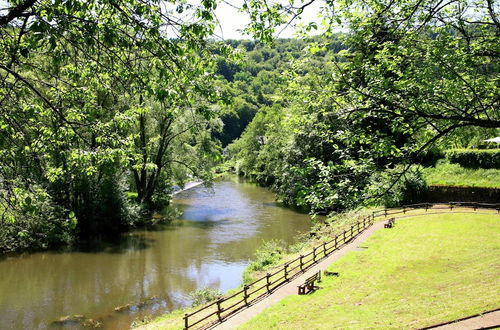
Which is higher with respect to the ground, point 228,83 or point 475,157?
point 228,83

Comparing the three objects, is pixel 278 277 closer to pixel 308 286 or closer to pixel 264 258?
pixel 308 286

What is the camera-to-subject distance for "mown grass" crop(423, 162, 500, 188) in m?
32.2

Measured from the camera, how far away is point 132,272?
853 inches

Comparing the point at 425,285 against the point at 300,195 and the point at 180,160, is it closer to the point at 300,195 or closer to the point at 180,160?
the point at 300,195

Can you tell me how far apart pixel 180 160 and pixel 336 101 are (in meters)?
28.8

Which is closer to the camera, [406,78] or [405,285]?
[406,78]

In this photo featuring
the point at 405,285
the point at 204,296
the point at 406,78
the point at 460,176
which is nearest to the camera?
the point at 406,78

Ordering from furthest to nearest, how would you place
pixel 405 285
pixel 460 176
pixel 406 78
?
1. pixel 460 176
2. pixel 405 285
3. pixel 406 78

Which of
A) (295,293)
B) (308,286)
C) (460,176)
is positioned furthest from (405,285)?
(460,176)

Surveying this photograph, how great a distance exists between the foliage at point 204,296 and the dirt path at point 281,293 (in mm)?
2925

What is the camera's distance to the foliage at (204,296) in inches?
681

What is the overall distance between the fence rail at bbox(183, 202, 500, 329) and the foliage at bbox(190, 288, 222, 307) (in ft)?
3.29

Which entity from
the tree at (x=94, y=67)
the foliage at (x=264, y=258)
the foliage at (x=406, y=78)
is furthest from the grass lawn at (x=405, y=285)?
the tree at (x=94, y=67)

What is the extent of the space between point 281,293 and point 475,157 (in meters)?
27.9
